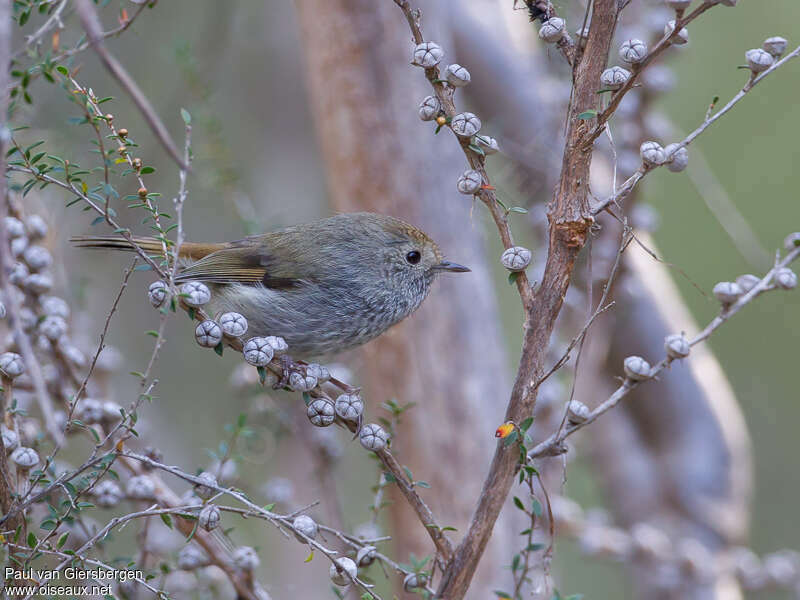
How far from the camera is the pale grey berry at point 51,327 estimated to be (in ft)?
7.32

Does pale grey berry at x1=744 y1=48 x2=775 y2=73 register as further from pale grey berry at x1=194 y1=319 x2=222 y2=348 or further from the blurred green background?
pale grey berry at x1=194 y1=319 x2=222 y2=348

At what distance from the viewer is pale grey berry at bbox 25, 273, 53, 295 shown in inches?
89.4

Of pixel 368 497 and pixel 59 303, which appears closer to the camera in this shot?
pixel 59 303

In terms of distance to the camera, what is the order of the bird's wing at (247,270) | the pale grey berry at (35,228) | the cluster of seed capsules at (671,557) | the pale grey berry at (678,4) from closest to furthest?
the pale grey berry at (678,4) < the pale grey berry at (35,228) < the bird's wing at (247,270) < the cluster of seed capsules at (671,557)

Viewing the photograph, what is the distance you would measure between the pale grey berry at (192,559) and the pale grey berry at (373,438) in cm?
61

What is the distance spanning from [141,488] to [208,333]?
48 cm

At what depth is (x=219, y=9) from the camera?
4.90 m

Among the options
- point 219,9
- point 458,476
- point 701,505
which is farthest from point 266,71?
point 701,505

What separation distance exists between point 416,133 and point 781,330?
589 cm

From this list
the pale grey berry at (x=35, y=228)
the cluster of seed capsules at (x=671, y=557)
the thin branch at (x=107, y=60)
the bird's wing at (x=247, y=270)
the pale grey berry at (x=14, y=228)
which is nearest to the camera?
the thin branch at (x=107, y=60)

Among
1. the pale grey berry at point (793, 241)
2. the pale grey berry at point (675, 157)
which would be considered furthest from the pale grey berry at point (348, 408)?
the pale grey berry at point (793, 241)

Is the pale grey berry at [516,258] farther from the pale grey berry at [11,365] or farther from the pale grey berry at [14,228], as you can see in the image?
the pale grey berry at [14,228]

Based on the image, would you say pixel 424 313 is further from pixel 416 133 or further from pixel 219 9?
pixel 219 9

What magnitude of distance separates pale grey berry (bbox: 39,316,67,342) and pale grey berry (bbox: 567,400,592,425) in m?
1.33
